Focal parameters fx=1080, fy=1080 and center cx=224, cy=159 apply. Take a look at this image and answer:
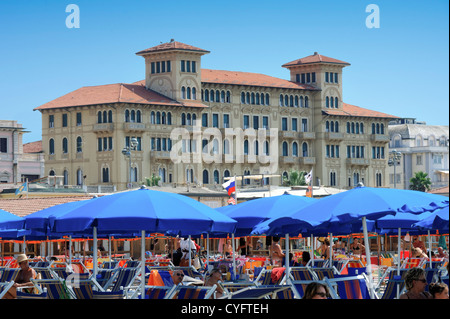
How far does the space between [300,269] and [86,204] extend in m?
3.36

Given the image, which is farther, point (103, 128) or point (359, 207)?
point (103, 128)

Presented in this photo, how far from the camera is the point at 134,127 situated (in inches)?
3248

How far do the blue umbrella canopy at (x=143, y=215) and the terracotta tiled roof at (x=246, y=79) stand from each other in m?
74.7

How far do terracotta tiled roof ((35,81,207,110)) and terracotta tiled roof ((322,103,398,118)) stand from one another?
45.1 ft

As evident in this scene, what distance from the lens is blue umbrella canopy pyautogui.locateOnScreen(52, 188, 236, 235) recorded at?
1180cm

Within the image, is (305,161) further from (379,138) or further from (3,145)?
(3,145)

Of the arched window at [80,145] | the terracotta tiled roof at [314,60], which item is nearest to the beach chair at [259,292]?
the arched window at [80,145]

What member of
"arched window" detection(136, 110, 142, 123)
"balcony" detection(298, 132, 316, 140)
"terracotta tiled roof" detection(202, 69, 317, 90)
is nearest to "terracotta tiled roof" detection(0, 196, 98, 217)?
"arched window" detection(136, 110, 142, 123)

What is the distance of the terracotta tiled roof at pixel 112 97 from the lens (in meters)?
82.8

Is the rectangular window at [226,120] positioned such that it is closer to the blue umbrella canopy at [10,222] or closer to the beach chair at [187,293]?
the blue umbrella canopy at [10,222]

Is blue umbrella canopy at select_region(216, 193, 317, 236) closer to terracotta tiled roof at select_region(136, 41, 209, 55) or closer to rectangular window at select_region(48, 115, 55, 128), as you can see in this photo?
terracotta tiled roof at select_region(136, 41, 209, 55)

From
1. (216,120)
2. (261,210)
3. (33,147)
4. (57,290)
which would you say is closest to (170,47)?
(216,120)

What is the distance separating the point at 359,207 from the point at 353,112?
273 ft
